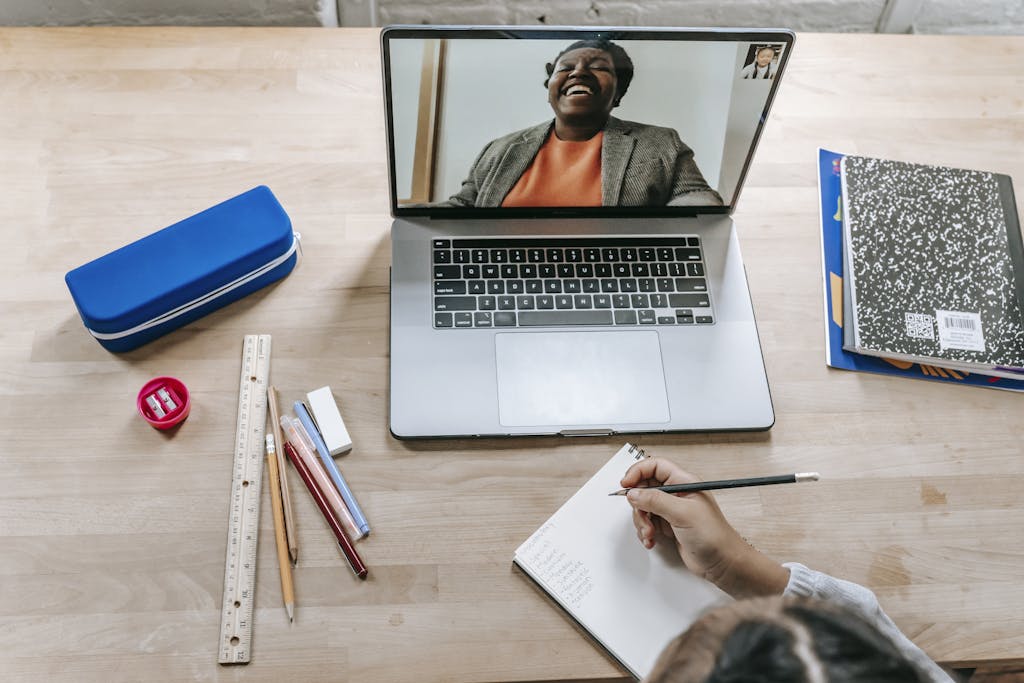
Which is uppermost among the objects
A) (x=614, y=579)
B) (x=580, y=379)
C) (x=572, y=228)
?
(x=572, y=228)

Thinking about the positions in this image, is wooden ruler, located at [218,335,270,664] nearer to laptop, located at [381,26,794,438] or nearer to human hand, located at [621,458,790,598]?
laptop, located at [381,26,794,438]

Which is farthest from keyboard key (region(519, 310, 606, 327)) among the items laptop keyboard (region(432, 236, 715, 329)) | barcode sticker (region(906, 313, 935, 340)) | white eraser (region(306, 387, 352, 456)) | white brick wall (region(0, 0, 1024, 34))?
white brick wall (region(0, 0, 1024, 34))

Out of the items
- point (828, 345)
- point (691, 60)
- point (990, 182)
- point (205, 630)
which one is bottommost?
point (205, 630)

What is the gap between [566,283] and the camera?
2.77ft

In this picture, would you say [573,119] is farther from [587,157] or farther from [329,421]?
[329,421]

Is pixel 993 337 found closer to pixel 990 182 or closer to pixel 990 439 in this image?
pixel 990 439

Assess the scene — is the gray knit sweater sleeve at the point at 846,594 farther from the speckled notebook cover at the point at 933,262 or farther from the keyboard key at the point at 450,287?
the keyboard key at the point at 450,287

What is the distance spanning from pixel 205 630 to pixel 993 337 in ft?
2.81

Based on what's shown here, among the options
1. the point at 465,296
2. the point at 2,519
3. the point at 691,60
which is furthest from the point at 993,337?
the point at 2,519

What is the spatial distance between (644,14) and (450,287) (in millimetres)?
752

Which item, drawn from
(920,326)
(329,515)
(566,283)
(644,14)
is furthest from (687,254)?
(644,14)

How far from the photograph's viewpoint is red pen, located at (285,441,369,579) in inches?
28.0

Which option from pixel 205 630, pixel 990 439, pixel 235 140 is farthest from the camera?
pixel 235 140

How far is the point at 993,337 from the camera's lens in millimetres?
845
